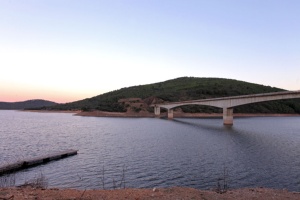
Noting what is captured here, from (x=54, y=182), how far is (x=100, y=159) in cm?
863

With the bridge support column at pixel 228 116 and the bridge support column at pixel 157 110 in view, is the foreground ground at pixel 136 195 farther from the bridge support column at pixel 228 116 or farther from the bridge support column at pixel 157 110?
the bridge support column at pixel 157 110

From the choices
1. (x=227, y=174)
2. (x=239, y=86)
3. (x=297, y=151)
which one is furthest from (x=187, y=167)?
(x=239, y=86)

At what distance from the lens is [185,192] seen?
14.3 meters

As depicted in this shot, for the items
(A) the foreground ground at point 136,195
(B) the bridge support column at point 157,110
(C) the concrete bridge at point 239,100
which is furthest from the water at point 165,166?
(B) the bridge support column at point 157,110

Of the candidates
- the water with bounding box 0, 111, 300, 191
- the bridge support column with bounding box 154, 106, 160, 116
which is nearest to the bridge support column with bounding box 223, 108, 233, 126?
the water with bounding box 0, 111, 300, 191

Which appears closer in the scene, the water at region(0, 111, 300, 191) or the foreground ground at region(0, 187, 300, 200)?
the foreground ground at region(0, 187, 300, 200)

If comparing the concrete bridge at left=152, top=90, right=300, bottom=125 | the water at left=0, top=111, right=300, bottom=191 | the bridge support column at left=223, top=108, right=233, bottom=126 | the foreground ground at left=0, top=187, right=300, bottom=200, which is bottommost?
the water at left=0, top=111, right=300, bottom=191

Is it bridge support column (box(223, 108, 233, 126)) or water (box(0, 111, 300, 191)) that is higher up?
bridge support column (box(223, 108, 233, 126))

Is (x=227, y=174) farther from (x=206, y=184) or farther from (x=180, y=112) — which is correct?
(x=180, y=112)

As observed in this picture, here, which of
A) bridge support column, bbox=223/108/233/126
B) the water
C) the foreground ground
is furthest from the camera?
bridge support column, bbox=223/108/233/126

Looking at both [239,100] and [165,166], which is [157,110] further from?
[165,166]

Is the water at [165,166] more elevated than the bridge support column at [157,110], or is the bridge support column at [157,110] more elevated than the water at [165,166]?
the bridge support column at [157,110]

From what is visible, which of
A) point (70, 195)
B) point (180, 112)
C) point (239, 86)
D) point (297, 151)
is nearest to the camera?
point (70, 195)

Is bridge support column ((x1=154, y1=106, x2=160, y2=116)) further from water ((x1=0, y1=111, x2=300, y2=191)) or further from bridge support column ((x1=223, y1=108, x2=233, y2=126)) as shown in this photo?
water ((x1=0, y1=111, x2=300, y2=191))
